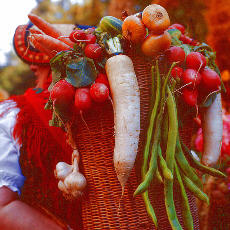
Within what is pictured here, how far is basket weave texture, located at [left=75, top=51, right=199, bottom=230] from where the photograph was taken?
0.84m

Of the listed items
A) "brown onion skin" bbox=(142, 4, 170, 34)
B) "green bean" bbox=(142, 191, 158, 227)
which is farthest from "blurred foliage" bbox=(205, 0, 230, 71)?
"green bean" bbox=(142, 191, 158, 227)

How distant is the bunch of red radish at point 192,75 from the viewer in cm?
84

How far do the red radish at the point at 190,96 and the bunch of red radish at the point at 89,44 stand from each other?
1.00ft

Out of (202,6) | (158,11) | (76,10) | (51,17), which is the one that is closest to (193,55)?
(158,11)

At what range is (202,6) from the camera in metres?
2.63

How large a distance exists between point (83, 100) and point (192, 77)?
354 millimetres

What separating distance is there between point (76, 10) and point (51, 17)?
1.83 m

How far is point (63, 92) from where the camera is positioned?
2.60ft

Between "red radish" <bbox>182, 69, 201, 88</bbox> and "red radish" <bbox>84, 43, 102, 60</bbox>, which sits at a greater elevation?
"red radish" <bbox>84, 43, 102, 60</bbox>

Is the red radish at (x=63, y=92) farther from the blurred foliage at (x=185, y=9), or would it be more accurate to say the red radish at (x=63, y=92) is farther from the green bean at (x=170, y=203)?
the blurred foliage at (x=185, y=9)

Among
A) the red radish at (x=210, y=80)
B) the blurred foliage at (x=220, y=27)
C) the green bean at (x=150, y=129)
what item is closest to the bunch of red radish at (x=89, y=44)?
the green bean at (x=150, y=129)

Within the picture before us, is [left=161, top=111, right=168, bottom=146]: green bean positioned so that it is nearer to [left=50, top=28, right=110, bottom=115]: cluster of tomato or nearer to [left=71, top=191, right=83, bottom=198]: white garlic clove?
[left=50, top=28, right=110, bottom=115]: cluster of tomato

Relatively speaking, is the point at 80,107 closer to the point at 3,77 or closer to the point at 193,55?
the point at 193,55

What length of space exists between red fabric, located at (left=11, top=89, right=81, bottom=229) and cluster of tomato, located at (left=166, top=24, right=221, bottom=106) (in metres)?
0.52
